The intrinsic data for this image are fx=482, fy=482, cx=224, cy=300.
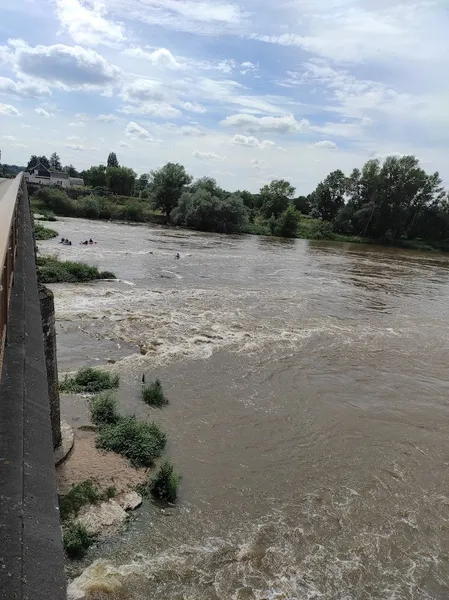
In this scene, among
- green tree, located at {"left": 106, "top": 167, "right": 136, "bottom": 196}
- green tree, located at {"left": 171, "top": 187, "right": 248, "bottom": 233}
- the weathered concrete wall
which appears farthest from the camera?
green tree, located at {"left": 106, "top": 167, "right": 136, "bottom": 196}

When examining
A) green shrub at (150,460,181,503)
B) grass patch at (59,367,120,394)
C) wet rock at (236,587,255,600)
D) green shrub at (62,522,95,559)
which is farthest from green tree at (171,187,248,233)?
wet rock at (236,587,255,600)

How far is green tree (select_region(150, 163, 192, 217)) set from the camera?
82.9 meters

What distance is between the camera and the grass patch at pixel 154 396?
13.5 m

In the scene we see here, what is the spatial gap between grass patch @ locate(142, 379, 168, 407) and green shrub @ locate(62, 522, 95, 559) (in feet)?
17.6

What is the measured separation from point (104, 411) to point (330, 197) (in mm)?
86228

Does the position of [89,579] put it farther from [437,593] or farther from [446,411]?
[446,411]

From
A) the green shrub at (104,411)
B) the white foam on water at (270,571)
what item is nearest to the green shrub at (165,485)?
the white foam on water at (270,571)

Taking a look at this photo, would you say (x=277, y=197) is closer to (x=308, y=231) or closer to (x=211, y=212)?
(x=308, y=231)

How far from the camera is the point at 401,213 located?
82250mm

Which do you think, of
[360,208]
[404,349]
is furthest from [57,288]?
[360,208]

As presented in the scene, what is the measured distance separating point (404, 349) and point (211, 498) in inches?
564

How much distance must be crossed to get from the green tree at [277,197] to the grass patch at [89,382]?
78.3m

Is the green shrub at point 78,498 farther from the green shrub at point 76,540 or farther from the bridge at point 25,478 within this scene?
the bridge at point 25,478

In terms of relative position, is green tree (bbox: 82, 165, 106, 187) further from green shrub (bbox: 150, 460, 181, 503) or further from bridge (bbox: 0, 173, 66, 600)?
bridge (bbox: 0, 173, 66, 600)
